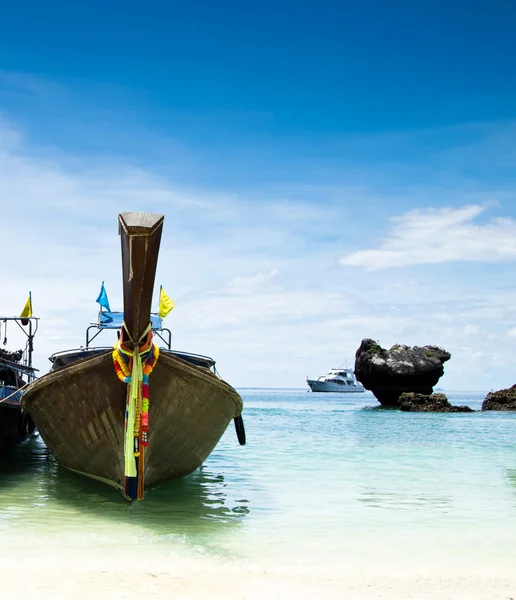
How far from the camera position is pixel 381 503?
10086 millimetres

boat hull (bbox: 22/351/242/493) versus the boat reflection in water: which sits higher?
boat hull (bbox: 22/351/242/493)

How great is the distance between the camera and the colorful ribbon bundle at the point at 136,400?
322 inches

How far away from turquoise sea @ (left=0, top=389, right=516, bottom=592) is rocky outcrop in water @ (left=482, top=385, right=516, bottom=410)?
3440 cm

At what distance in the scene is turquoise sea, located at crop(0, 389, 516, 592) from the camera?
6891 millimetres

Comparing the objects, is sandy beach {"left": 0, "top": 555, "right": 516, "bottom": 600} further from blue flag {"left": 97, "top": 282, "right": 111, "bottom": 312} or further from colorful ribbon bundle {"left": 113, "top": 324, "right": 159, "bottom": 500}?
blue flag {"left": 97, "top": 282, "right": 111, "bottom": 312}

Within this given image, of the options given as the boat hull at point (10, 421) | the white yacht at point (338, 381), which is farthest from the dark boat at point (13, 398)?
the white yacht at point (338, 381)

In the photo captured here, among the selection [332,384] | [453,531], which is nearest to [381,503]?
[453,531]

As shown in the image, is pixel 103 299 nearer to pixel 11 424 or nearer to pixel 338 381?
pixel 11 424

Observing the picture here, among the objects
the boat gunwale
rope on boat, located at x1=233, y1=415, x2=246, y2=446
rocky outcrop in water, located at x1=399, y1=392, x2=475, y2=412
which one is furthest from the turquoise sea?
rocky outcrop in water, located at x1=399, y1=392, x2=475, y2=412

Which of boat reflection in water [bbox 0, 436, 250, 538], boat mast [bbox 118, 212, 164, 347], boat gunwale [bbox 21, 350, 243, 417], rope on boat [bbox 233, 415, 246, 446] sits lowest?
boat reflection in water [bbox 0, 436, 250, 538]

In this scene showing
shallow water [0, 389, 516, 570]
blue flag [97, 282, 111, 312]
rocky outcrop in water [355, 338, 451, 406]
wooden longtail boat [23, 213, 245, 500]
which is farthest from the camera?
rocky outcrop in water [355, 338, 451, 406]

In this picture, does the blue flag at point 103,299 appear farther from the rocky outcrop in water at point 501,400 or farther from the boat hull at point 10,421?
the rocky outcrop in water at point 501,400

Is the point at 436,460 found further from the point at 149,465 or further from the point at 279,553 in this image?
the point at 279,553

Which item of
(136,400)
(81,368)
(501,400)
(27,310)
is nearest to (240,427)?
(81,368)
